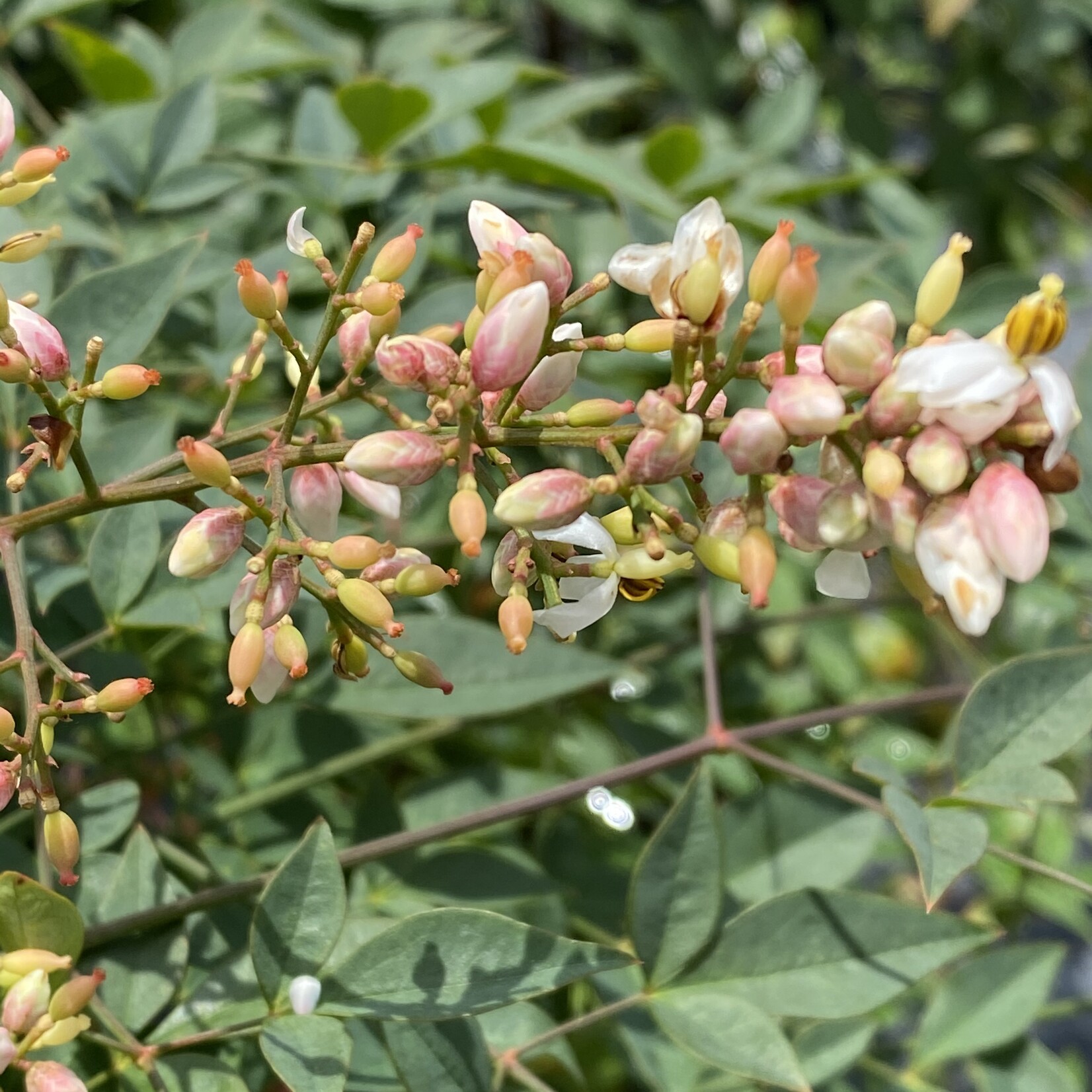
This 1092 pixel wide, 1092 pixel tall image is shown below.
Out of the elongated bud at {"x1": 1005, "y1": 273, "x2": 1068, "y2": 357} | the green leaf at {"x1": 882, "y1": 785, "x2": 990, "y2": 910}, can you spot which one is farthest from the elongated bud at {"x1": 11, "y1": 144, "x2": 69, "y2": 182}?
the green leaf at {"x1": 882, "y1": 785, "x2": 990, "y2": 910}

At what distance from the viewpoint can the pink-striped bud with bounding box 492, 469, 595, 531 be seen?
26.0 inches

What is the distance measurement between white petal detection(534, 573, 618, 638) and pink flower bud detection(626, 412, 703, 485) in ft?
0.30

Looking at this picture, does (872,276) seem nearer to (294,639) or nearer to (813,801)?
(813,801)

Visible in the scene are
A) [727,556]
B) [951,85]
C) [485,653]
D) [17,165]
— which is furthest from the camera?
[951,85]

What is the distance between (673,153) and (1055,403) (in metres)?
0.96

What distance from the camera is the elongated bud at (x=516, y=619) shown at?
676 millimetres

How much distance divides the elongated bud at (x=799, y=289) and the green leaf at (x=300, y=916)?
42cm

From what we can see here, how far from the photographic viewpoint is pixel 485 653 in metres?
1.11

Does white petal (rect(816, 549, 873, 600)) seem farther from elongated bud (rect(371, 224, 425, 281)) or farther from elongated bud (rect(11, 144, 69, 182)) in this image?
elongated bud (rect(11, 144, 69, 182))

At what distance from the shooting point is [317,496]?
804 millimetres

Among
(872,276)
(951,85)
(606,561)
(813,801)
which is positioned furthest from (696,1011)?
(951,85)

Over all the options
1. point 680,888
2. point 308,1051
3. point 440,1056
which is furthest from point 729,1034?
point 308,1051

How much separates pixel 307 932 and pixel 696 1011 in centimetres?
31

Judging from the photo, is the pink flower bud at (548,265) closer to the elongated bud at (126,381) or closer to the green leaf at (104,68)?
the elongated bud at (126,381)
